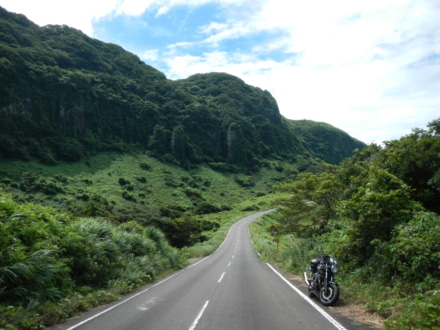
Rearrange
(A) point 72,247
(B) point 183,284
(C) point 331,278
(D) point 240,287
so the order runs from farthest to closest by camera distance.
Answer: (B) point 183,284 → (D) point 240,287 → (A) point 72,247 → (C) point 331,278

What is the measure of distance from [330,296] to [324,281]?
1.37 feet

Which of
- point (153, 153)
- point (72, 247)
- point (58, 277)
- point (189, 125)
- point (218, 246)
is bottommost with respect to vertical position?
point (218, 246)

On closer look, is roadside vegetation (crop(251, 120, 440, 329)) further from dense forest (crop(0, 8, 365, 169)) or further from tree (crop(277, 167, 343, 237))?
dense forest (crop(0, 8, 365, 169))

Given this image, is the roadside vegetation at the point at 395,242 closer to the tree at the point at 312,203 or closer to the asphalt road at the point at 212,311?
the asphalt road at the point at 212,311

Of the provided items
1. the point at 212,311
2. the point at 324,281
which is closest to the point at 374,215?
the point at 324,281

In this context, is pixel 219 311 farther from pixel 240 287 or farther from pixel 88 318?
pixel 240 287

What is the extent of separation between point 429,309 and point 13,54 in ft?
394

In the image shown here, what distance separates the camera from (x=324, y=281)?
7543 mm

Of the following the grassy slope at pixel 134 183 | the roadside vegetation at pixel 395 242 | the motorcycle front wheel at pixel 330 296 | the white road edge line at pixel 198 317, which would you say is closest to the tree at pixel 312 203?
the roadside vegetation at pixel 395 242

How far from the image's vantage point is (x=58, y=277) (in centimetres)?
770

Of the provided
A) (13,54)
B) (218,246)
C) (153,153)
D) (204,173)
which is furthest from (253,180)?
(13,54)

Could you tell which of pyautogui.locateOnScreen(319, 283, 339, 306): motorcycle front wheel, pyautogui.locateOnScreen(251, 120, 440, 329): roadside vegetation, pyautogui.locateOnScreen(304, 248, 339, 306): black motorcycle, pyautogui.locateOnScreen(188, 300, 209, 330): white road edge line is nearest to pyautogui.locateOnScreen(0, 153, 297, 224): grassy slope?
pyautogui.locateOnScreen(188, 300, 209, 330): white road edge line

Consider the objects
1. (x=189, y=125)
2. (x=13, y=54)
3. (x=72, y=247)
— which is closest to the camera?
(x=72, y=247)

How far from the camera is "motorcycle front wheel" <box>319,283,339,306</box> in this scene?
7094 millimetres
